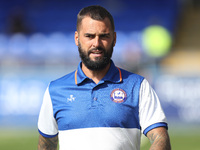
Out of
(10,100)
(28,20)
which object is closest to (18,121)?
(10,100)

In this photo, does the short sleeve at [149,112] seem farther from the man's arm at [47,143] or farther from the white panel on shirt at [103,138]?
the man's arm at [47,143]

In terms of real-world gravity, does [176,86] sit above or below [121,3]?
below

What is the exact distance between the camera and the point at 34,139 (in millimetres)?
9711

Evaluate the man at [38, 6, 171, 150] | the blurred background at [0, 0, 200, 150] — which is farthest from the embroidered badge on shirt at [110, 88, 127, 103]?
the blurred background at [0, 0, 200, 150]

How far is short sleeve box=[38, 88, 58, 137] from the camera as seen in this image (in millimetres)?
3264

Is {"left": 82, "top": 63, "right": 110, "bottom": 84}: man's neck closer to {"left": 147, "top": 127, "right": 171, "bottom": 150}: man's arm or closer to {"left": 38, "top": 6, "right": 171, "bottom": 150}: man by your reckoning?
{"left": 38, "top": 6, "right": 171, "bottom": 150}: man

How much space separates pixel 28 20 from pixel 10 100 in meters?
5.80

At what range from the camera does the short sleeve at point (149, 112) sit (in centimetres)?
301

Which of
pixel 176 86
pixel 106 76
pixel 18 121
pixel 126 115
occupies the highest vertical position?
pixel 106 76

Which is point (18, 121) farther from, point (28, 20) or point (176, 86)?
point (28, 20)

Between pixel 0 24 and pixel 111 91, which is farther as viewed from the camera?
pixel 0 24

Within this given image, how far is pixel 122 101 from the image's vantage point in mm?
3049

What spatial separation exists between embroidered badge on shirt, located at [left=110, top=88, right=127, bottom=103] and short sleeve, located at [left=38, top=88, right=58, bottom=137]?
0.47 metres

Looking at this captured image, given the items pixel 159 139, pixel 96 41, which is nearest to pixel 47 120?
pixel 96 41
